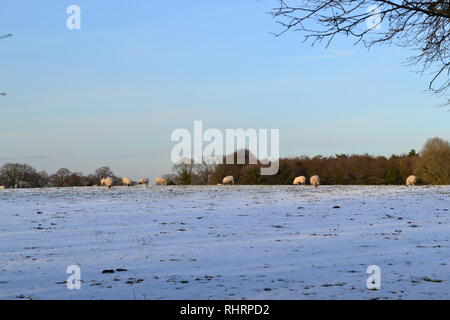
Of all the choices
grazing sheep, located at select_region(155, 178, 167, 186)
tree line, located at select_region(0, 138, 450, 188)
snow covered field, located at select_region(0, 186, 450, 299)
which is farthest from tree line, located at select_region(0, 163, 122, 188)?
snow covered field, located at select_region(0, 186, 450, 299)

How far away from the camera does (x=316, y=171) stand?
83000 millimetres

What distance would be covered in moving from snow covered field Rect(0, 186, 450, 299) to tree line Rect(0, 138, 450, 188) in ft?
142

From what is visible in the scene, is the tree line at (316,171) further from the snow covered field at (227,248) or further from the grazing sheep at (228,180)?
the snow covered field at (227,248)

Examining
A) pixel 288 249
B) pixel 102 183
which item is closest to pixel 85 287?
pixel 288 249

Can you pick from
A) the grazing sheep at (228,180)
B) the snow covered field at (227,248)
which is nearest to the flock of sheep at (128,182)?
the grazing sheep at (228,180)

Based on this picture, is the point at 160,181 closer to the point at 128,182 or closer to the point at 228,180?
the point at 128,182

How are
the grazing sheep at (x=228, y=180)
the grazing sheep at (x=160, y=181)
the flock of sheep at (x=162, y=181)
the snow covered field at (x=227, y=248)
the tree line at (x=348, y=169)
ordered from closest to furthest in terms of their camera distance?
the snow covered field at (x=227, y=248) < the flock of sheep at (x=162, y=181) < the grazing sheep at (x=160, y=181) < the grazing sheep at (x=228, y=180) < the tree line at (x=348, y=169)

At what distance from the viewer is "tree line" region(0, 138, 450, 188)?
6981cm

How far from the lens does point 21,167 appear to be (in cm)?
7688

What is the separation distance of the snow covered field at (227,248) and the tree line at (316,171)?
43.3 metres

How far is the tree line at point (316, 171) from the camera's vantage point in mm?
69812

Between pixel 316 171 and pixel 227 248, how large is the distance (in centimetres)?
7178

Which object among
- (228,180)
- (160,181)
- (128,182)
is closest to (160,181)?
(160,181)
